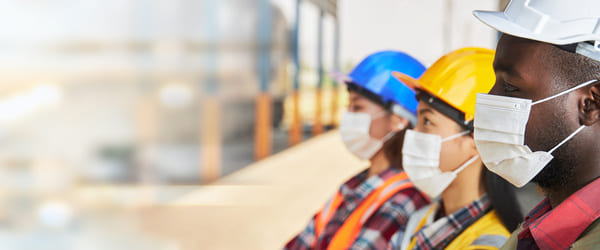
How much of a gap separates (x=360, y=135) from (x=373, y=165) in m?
0.12

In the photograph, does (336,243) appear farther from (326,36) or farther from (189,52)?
(326,36)

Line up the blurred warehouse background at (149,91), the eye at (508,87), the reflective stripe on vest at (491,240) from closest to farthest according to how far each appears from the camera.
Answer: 1. the eye at (508,87)
2. the reflective stripe on vest at (491,240)
3. the blurred warehouse background at (149,91)

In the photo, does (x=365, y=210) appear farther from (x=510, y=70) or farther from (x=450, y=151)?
(x=510, y=70)

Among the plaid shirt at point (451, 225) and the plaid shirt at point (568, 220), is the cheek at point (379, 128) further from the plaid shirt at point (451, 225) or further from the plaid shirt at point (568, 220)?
the plaid shirt at point (568, 220)

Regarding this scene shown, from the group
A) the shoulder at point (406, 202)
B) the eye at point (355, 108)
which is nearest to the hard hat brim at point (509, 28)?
the shoulder at point (406, 202)

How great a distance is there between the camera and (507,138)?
41.4 inches

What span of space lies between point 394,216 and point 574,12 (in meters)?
1.05

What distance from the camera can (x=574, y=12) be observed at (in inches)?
35.9

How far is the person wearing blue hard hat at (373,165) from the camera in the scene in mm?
1896

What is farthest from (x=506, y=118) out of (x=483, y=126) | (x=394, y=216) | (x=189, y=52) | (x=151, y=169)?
(x=189, y=52)

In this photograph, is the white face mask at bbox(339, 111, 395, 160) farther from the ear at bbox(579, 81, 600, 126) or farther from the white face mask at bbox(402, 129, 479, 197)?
the ear at bbox(579, 81, 600, 126)

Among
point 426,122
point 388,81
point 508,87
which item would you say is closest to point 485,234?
point 426,122

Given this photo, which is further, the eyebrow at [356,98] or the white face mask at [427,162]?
the eyebrow at [356,98]

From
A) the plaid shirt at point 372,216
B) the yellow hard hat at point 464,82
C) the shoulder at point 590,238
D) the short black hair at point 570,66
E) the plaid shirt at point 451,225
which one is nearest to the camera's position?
the shoulder at point 590,238
